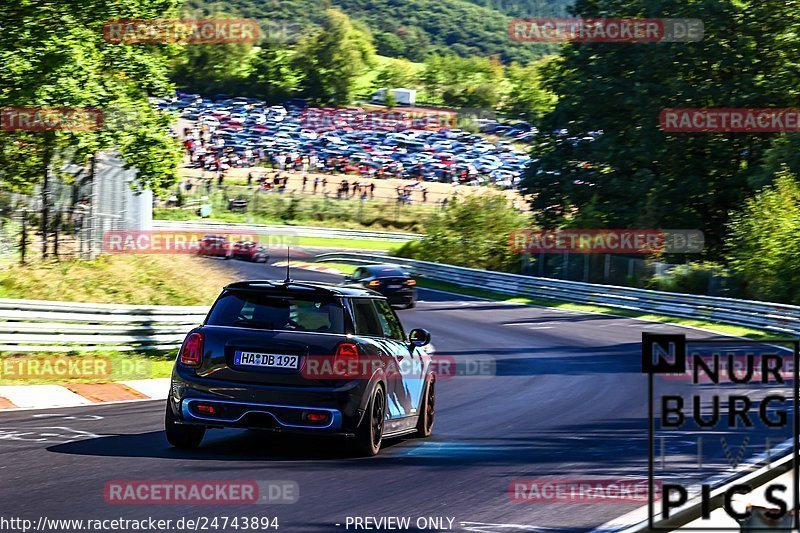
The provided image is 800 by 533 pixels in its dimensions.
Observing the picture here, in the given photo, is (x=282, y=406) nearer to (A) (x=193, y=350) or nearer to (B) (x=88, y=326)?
(A) (x=193, y=350)

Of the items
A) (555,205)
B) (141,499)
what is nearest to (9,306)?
(141,499)

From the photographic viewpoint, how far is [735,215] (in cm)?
4247

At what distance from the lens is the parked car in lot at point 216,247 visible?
53125mm

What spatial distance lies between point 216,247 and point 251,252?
165cm

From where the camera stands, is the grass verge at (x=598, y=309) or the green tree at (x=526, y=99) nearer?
the grass verge at (x=598, y=309)

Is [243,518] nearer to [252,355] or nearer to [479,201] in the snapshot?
[252,355]

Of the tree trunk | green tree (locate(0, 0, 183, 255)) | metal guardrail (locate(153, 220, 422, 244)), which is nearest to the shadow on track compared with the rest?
green tree (locate(0, 0, 183, 255))

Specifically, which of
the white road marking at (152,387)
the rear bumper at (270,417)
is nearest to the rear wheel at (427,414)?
the rear bumper at (270,417)

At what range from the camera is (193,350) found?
9836 mm

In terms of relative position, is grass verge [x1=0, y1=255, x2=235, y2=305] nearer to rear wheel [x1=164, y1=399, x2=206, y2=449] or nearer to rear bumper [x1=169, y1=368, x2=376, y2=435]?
rear wheel [x1=164, y1=399, x2=206, y2=449]

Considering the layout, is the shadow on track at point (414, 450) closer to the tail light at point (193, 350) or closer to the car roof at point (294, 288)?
the tail light at point (193, 350)

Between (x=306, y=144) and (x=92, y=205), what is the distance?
247ft

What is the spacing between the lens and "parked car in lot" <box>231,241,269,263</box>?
52.8m

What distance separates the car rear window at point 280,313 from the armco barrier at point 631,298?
77.1 feet
